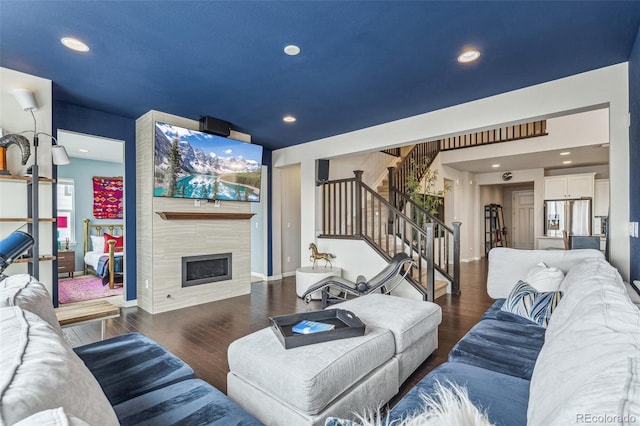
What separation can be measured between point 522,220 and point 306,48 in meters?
10.8

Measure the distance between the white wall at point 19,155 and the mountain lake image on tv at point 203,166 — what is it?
1109mm

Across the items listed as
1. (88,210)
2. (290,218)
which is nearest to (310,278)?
(290,218)

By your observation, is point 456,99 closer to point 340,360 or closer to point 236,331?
point 340,360

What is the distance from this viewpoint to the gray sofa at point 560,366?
601 millimetres

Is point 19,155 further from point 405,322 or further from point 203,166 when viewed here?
point 405,322

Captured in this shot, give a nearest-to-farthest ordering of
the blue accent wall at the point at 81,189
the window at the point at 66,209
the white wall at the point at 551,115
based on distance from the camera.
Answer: the white wall at the point at 551,115 → the window at the point at 66,209 → the blue accent wall at the point at 81,189

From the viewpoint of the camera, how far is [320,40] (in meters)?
2.61

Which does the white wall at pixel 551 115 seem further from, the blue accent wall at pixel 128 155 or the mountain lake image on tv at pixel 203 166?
the blue accent wall at pixel 128 155

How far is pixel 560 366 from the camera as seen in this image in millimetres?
890

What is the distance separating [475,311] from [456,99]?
2.73 m

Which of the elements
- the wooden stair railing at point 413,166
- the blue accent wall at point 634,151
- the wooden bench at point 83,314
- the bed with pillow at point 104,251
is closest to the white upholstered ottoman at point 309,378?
the wooden bench at point 83,314

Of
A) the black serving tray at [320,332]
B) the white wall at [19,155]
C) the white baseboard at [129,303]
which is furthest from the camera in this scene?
the white baseboard at [129,303]

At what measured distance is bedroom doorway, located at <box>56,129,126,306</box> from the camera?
6.07 metres

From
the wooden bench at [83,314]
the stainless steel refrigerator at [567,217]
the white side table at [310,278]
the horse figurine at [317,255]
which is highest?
the stainless steel refrigerator at [567,217]
